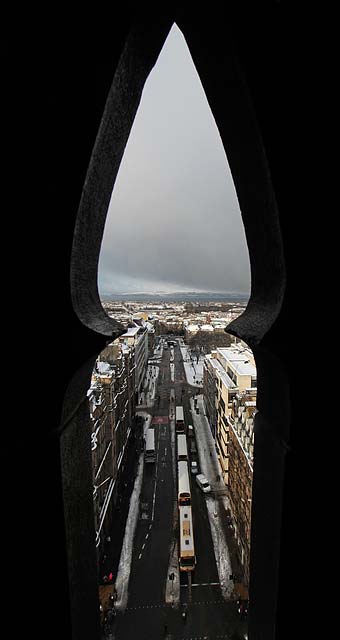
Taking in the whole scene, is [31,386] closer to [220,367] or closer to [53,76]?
[53,76]

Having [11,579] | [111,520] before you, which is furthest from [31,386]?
[111,520]

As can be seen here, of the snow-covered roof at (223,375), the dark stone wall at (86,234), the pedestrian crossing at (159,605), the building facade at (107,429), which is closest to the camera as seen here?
the dark stone wall at (86,234)

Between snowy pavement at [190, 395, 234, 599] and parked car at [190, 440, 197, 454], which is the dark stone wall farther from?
parked car at [190, 440, 197, 454]

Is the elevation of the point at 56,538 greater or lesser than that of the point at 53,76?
lesser

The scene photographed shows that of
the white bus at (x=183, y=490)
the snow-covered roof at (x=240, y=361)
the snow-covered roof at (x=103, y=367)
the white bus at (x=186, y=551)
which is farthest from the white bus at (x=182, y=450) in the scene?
the snow-covered roof at (x=103, y=367)

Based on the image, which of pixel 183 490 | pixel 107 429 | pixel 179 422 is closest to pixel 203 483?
pixel 183 490

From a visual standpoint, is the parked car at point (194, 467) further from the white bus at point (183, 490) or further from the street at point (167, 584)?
the white bus at point (183, 490)
